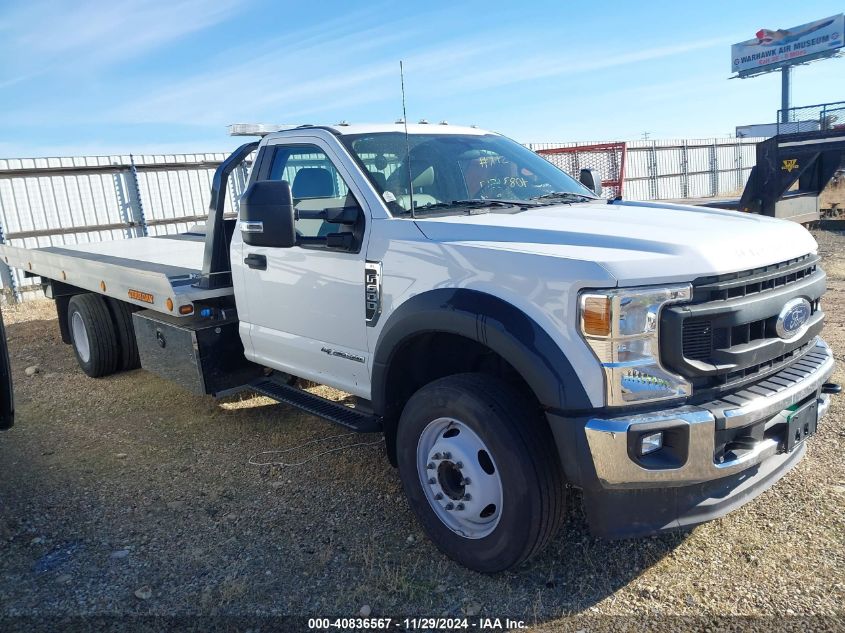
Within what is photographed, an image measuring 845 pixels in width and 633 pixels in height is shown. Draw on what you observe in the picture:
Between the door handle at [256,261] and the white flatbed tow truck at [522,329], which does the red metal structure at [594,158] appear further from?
the door handle at [256,261]

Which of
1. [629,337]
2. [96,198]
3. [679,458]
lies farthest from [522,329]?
[96,198]

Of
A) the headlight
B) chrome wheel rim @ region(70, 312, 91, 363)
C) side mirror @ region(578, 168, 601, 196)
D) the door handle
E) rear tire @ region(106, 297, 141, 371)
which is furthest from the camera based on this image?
chrome wheel rim @ region(70, 312, 91, 363)

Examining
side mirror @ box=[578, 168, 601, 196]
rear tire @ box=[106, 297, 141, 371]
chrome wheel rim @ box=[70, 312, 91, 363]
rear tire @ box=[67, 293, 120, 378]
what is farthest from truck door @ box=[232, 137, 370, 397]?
chrome wheel rim @ box=[70, 312, 91, 363]

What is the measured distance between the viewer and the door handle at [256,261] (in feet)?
14.4

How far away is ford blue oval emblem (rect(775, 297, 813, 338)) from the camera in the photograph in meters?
2.94

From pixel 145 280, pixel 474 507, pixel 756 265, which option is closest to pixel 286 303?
pixel 145 280

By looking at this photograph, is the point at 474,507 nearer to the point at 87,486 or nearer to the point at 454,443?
the point at 454,443

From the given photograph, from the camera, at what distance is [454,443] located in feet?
10.3

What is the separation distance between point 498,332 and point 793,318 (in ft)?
4.36

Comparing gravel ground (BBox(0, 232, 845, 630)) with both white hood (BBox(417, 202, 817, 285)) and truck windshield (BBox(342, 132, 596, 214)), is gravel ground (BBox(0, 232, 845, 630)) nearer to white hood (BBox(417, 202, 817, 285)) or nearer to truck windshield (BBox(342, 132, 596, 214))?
white hood (BBox(417, 202, 817, 285))

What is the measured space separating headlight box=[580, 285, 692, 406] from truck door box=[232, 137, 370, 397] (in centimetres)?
147

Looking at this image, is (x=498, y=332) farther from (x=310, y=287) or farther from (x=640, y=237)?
(x=310, y=287)

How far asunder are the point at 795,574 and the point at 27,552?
383 cm

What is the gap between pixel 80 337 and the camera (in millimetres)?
6953
